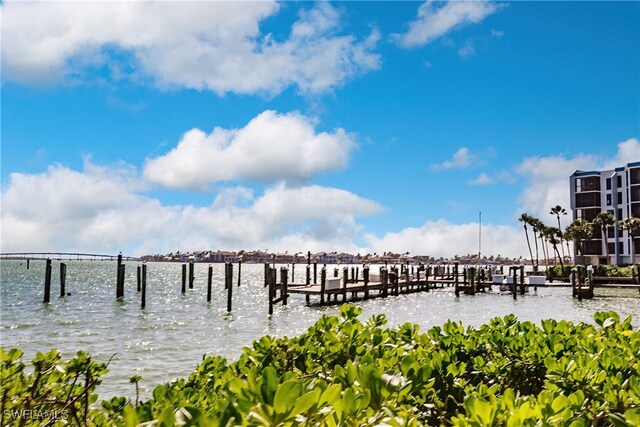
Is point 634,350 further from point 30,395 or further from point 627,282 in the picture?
point 627,282

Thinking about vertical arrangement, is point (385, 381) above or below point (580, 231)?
below

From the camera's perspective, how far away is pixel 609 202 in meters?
67.8

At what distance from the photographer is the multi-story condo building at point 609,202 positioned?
63.2m

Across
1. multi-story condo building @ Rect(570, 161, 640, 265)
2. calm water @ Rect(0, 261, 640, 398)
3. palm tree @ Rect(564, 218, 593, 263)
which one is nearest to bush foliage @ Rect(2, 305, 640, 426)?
calm water @ Rect(0, 261, 640, 398)

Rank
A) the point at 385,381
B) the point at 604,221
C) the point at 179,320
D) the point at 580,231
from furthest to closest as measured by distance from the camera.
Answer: the point at 580,231 < the point at 604,221 < the point at 179,320 < the point at 385,381

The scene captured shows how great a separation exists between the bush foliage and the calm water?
406 inches

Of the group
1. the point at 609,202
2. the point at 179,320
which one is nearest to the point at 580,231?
the point at 609,202

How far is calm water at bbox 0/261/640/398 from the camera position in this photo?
1761cm

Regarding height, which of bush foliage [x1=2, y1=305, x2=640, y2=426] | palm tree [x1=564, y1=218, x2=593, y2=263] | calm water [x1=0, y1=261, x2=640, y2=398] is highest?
palm tree [x1=564, y1=218, x2=593, y2=263]

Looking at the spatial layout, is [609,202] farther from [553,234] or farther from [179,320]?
[179,320]

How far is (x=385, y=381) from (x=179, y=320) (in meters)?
28.0

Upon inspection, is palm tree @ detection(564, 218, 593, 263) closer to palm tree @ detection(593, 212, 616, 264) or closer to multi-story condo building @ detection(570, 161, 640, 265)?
palm tree @ detection(593, 212, 616, 264)

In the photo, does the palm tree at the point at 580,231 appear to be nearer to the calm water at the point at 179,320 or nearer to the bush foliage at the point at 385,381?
the calm water at the point at 179,320

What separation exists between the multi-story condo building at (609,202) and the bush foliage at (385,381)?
2666 inches
